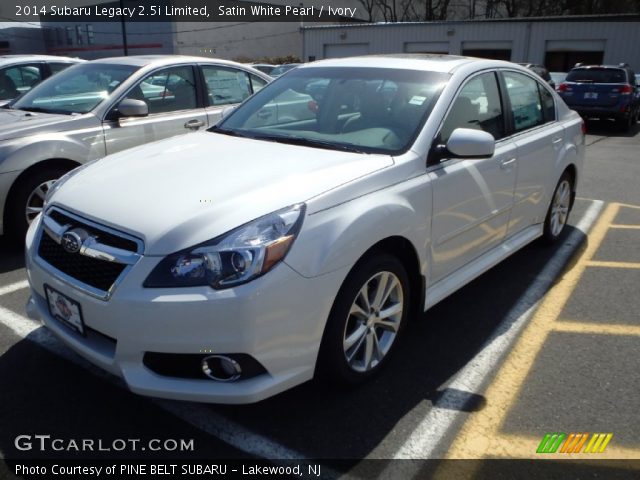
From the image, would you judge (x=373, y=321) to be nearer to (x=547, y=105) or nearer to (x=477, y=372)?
(x=477, y=372)

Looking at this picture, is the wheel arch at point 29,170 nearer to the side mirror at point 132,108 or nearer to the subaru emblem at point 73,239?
the side mirror at point 132,108

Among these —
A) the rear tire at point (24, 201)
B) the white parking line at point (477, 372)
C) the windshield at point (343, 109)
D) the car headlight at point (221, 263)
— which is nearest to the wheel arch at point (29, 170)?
the rear tire at point (24, 201)

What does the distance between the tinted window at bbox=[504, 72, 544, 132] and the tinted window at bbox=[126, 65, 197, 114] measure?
326 cm

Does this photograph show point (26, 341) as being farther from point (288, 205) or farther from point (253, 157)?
point (288, 205)

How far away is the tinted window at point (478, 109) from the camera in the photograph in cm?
337

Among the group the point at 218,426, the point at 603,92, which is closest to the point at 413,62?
the point at 218,426

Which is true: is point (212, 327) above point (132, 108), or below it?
below

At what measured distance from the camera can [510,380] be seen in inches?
119

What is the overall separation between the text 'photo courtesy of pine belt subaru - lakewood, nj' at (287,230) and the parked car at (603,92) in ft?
39.1

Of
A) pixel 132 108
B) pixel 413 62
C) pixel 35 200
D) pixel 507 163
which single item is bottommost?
pixel 35 200

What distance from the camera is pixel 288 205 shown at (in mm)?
2465

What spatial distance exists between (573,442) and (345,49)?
3540 centimetres

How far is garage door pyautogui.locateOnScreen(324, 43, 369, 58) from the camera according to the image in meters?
34.8

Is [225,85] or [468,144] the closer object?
[468,144]
